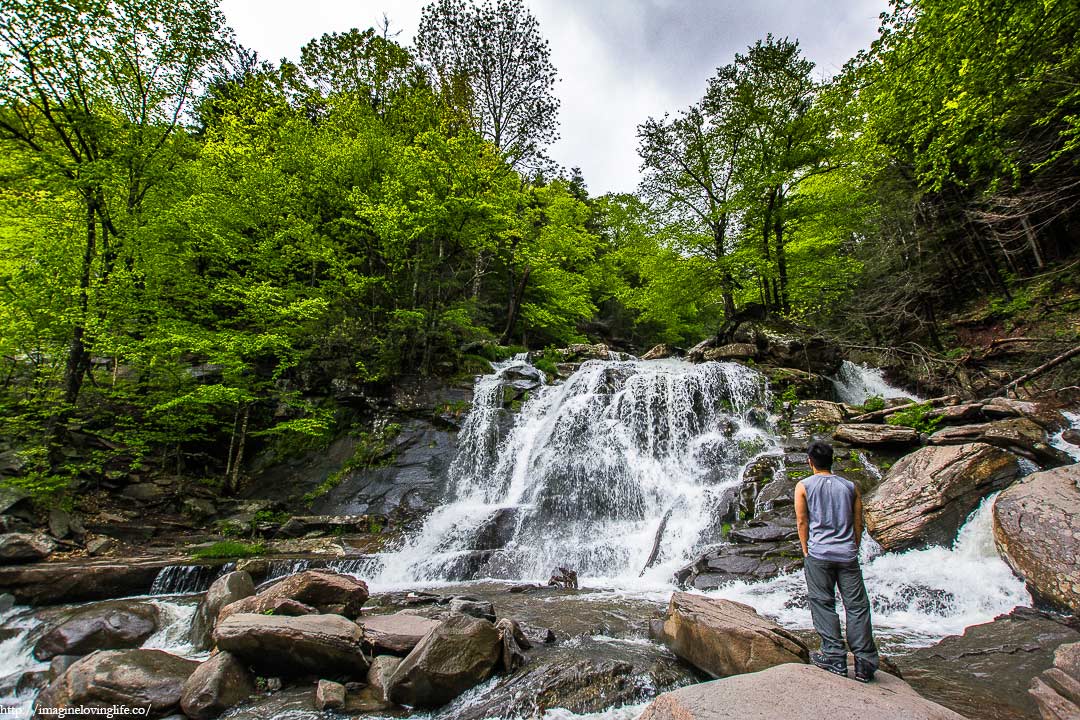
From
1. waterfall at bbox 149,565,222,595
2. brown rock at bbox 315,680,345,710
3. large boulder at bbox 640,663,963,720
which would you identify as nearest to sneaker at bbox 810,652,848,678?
large boulder at bbox 640,663,963,720

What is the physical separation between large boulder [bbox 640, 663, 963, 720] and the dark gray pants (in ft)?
0.80

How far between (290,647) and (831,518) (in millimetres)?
5824

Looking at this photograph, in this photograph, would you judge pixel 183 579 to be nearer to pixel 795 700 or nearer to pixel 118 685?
pixel 118 685

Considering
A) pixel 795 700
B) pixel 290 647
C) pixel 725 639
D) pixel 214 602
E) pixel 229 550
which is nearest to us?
pixel 795 700

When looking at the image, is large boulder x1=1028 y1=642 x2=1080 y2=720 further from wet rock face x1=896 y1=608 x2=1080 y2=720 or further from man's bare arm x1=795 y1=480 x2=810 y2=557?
man's bare arm x1=795 y1=480 x2=810 y2=557

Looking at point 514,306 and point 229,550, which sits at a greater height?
point 514,306

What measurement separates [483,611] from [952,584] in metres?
6.68

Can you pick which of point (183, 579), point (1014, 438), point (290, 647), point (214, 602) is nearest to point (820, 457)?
point (290, 647)

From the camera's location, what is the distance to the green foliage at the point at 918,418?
32.8 ft

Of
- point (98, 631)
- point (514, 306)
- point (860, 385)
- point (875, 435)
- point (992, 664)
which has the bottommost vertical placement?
point (98, 631)

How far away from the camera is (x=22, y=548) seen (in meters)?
8.23

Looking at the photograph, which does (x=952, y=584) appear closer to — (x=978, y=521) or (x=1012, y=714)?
(x=978, y=521)

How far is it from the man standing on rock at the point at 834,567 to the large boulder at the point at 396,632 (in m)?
4.01

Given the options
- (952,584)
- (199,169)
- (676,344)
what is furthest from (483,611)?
(676,344)
